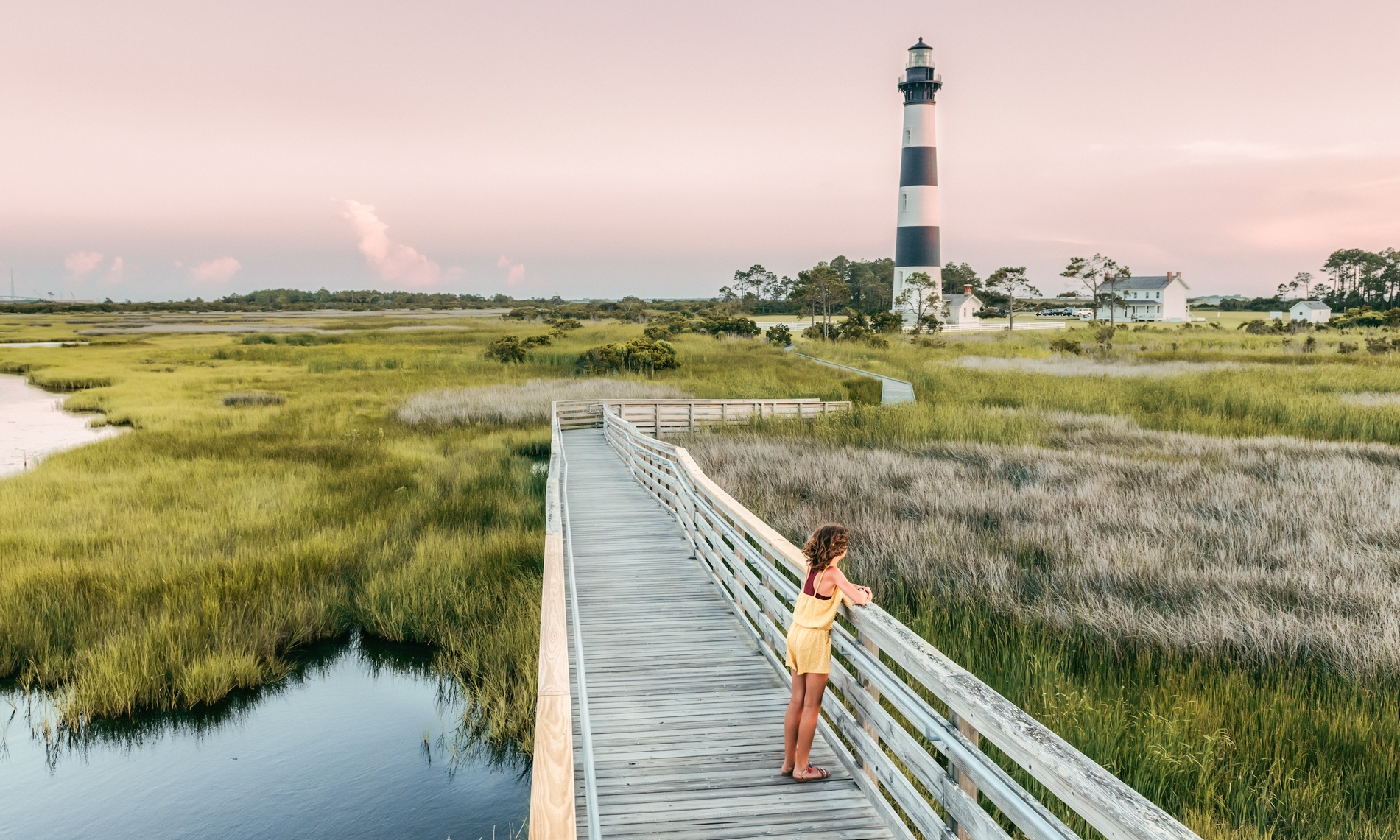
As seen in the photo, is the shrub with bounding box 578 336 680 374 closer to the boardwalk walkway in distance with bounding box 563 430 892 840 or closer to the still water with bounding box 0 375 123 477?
the still water with bounding box 0 375 123 477

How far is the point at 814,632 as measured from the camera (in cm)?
451

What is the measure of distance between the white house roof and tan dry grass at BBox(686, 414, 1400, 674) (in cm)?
8689

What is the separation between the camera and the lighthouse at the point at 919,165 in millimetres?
55506

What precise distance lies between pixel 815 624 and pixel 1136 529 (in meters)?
8.45

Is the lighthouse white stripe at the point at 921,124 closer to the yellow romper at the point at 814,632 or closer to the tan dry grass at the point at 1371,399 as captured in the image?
the tan dry grass at the point at 1371,399

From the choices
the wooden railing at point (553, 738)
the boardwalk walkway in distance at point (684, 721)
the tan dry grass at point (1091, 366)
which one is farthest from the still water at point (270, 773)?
the tan dry grass at point (1091, 366)

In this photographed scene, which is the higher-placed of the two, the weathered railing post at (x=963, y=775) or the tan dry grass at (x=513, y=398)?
the weathered railing post at (x=963, y=775)

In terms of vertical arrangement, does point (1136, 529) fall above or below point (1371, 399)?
below

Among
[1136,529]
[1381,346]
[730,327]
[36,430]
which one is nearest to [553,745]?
[1136,529]

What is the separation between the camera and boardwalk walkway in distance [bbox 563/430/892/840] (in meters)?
4.45

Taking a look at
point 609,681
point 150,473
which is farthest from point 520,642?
point 150,473

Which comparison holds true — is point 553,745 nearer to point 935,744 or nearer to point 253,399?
point 935,744

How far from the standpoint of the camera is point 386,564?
1157cm

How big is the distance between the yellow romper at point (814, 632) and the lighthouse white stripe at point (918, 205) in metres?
56.5
